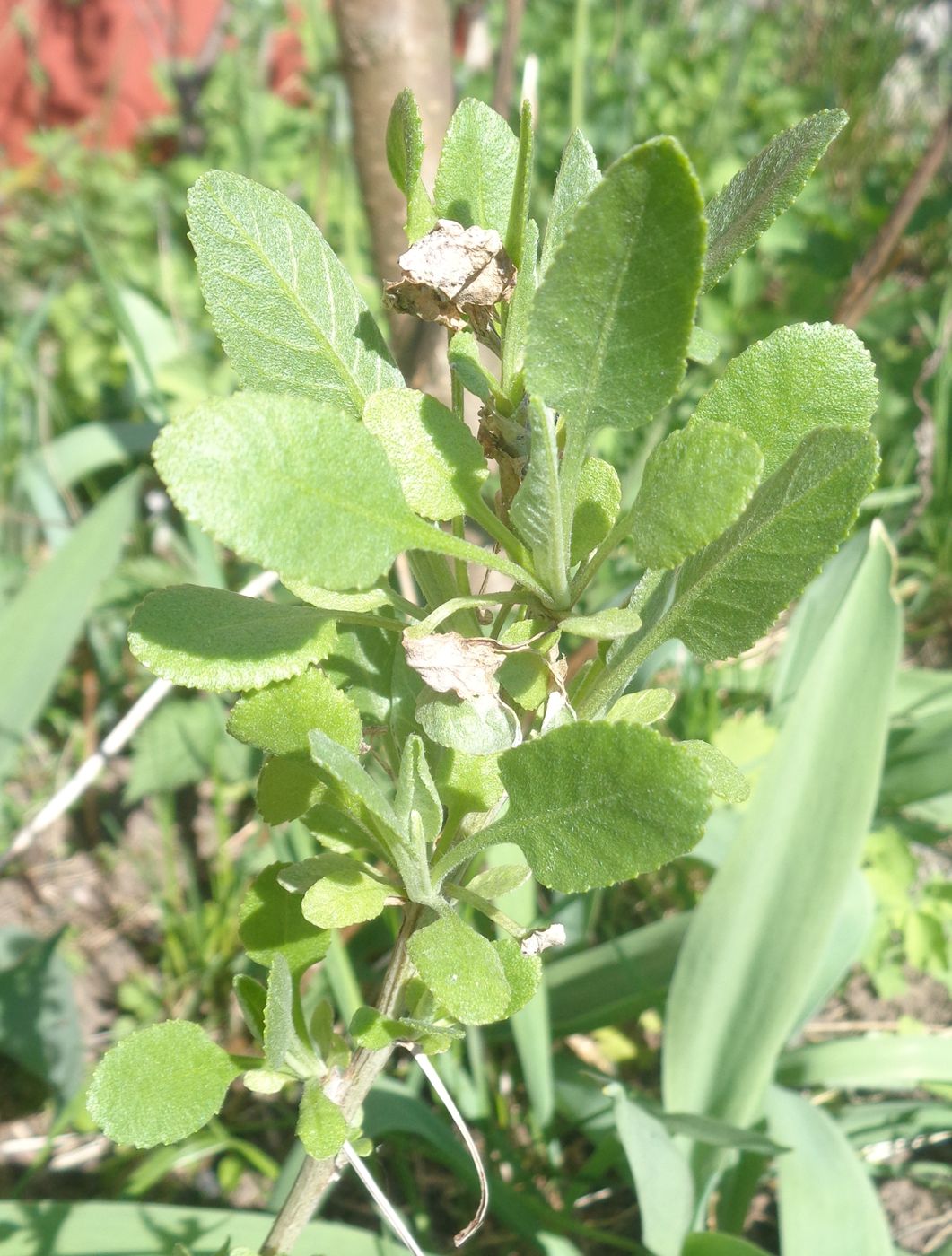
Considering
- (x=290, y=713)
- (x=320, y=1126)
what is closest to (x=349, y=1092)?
(x=320, y=1126)

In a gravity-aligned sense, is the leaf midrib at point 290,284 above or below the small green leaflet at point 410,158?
below

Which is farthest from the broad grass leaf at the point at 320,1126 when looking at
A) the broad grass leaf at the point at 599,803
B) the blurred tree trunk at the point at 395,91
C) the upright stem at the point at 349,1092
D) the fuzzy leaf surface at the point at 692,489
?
the blurred tree trunk at the point at 395,91

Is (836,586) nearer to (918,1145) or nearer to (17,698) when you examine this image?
(918,1145)

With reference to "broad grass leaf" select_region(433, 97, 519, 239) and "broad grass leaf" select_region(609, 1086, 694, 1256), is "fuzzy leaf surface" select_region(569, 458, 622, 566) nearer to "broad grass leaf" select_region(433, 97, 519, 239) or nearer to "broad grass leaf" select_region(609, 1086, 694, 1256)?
"broad grass leaf" select_region(433, 97, 519, 239)

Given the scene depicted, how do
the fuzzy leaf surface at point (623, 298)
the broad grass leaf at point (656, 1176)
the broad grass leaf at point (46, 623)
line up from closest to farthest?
the fuzzy leaf surface at point (623, 298) < the broad grass leaf at point (656, 1176) < the broad grass leaf at point (46, 623)

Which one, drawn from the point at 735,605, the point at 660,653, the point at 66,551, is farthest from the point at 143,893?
the point at 735,605

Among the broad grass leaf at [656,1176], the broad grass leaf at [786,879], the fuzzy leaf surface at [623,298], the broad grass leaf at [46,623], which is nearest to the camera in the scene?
the fuzzy leaf surface at [623,298]

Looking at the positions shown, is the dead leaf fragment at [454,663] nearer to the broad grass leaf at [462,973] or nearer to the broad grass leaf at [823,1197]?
the broad grass leaf at [462,973]
